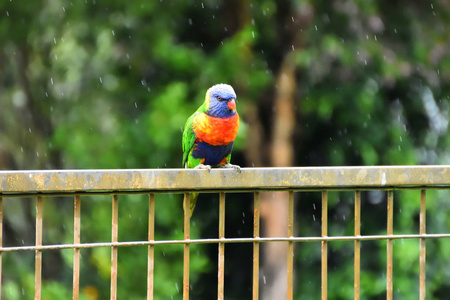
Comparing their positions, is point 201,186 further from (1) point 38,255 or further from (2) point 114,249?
(1) point 38,255

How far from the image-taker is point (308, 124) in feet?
20.2

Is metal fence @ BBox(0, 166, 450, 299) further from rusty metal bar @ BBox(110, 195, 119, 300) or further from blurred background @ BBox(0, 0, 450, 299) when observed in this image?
blurred background @ BBox(0, 0, 450, 299)

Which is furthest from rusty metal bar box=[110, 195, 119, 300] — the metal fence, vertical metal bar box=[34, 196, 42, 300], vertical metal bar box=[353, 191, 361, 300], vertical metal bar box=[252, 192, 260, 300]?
vertical metal bar box=[353, 191, 361, 300]

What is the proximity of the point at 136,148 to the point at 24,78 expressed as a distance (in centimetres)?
152

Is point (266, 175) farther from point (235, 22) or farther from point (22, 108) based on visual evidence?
point (22, 108)

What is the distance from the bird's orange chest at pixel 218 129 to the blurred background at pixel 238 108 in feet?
5.16

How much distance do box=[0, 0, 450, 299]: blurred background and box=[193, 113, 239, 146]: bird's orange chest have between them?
157 cm

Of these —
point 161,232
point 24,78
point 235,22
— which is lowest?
point 161,232

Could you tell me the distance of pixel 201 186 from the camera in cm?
188

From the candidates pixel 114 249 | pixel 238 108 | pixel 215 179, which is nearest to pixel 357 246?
pixel 215 179

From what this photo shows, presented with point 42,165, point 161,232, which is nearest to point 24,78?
point 42,165

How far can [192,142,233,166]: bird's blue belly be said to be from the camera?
3613mm

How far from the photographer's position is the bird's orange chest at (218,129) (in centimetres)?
348

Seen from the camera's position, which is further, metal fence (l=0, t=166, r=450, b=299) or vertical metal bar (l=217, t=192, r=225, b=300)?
vertical metal bar (l=217, t=192, r=225, b=300)
